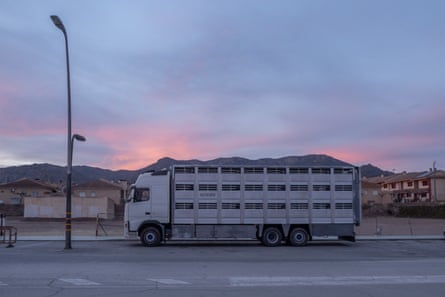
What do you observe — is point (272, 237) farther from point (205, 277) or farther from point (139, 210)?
point (205, 277)

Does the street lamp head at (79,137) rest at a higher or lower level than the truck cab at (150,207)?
higher

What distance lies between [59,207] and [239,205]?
134 ft

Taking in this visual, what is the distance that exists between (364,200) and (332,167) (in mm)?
74705

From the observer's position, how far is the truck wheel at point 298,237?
2545 centimetres

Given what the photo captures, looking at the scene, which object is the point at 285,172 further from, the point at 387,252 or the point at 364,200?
the point at 364,200

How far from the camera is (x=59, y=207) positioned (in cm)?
6081

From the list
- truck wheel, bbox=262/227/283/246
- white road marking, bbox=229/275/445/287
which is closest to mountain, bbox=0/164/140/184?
truck wheel, bbox=262/227/283/246

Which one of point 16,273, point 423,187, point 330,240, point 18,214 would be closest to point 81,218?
point 18,214

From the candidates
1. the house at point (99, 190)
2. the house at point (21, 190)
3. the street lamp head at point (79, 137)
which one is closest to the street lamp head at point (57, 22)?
the street lamp head at point (79, 137)

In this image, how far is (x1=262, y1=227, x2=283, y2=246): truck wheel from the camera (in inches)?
993

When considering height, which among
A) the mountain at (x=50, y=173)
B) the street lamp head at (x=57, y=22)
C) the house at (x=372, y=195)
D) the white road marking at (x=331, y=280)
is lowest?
the white road marking at (x=331, y=280)

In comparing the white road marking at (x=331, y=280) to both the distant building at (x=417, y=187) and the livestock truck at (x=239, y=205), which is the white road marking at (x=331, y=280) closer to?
the livestock truck at (x=239, y=205)

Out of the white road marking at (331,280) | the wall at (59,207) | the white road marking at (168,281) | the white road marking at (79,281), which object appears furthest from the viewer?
the wall at (59,207)

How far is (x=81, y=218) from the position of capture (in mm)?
60031
